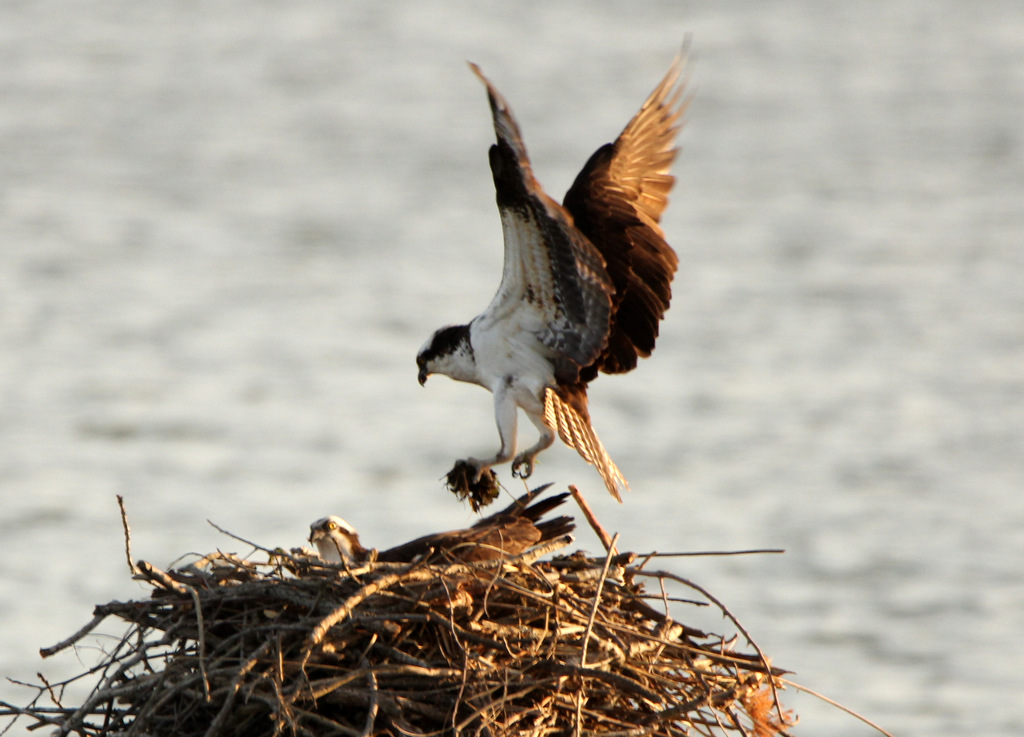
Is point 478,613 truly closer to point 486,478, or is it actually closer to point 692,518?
point 486,478

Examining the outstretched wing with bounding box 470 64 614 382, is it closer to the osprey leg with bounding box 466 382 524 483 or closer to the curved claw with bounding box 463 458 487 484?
the osprey leg with bounding box 466 382 524 483

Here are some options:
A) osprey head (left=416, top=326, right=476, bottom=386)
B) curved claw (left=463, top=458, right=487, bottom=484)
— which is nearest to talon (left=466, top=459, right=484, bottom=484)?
curved claw (left=463, top=458, right=487, bottom=484)

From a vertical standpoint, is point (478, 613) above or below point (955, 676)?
below

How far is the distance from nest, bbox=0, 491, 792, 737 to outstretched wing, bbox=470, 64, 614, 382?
1.10m

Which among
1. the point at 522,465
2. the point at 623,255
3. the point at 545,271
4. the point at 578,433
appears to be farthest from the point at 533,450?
the point at 623,255

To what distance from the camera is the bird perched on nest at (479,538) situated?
6.42m

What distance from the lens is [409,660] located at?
228 inches

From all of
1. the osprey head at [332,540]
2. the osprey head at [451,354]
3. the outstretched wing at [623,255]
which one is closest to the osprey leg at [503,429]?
the osprey head at [451,354]

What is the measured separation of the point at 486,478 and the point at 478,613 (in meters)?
1.06

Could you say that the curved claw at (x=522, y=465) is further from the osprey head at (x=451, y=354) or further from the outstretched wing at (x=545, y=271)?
the osprey head at (x=451, y=354)

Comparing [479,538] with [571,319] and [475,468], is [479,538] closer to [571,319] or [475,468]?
[475,468]

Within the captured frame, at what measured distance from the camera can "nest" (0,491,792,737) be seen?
18.9 ft

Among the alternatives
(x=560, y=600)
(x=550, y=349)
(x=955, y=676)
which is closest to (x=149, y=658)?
(x=560, y=600)

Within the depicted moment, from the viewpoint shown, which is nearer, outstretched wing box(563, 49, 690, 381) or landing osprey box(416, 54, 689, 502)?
landing osprey box(416, 54, 689, 502)
